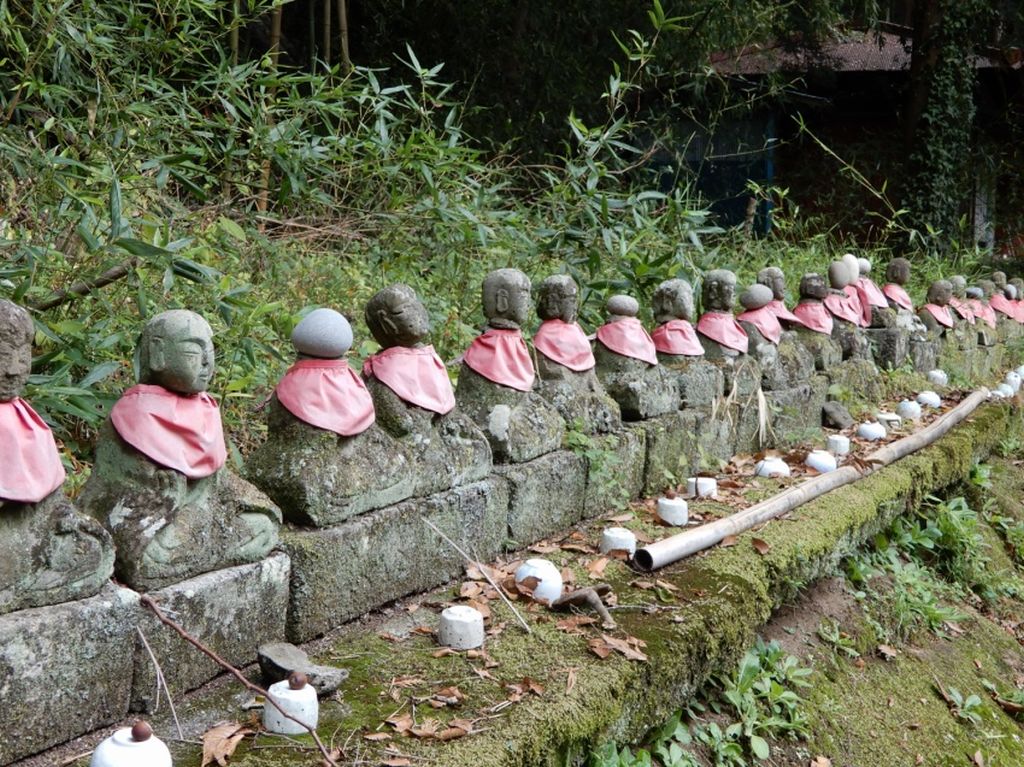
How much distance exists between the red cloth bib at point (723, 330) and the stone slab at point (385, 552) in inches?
71.0

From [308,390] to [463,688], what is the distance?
30.8 inches

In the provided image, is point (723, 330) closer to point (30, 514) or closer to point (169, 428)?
point (169, 428)

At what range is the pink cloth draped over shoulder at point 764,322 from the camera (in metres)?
4.89

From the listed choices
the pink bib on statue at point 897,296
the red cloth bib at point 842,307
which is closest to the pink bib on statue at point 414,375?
the red cloth bib at point 842,307

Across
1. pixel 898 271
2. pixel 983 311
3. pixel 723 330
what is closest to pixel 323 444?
pixel 723 330

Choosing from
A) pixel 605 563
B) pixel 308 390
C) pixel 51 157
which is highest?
pixel 51 157

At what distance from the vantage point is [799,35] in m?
11.1

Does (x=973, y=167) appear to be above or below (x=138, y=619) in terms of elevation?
below

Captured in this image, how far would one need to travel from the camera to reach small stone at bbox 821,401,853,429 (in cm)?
529

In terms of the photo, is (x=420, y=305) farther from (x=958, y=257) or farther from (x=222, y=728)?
(x=958, y=257)

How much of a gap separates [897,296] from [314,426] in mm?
5181

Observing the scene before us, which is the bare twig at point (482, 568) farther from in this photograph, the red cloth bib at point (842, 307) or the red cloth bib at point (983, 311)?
the red cloth bib at point (983, 311)

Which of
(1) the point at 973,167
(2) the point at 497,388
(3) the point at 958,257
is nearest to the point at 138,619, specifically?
(2) the point at 497,388

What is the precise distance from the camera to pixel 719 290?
4.57 metres
